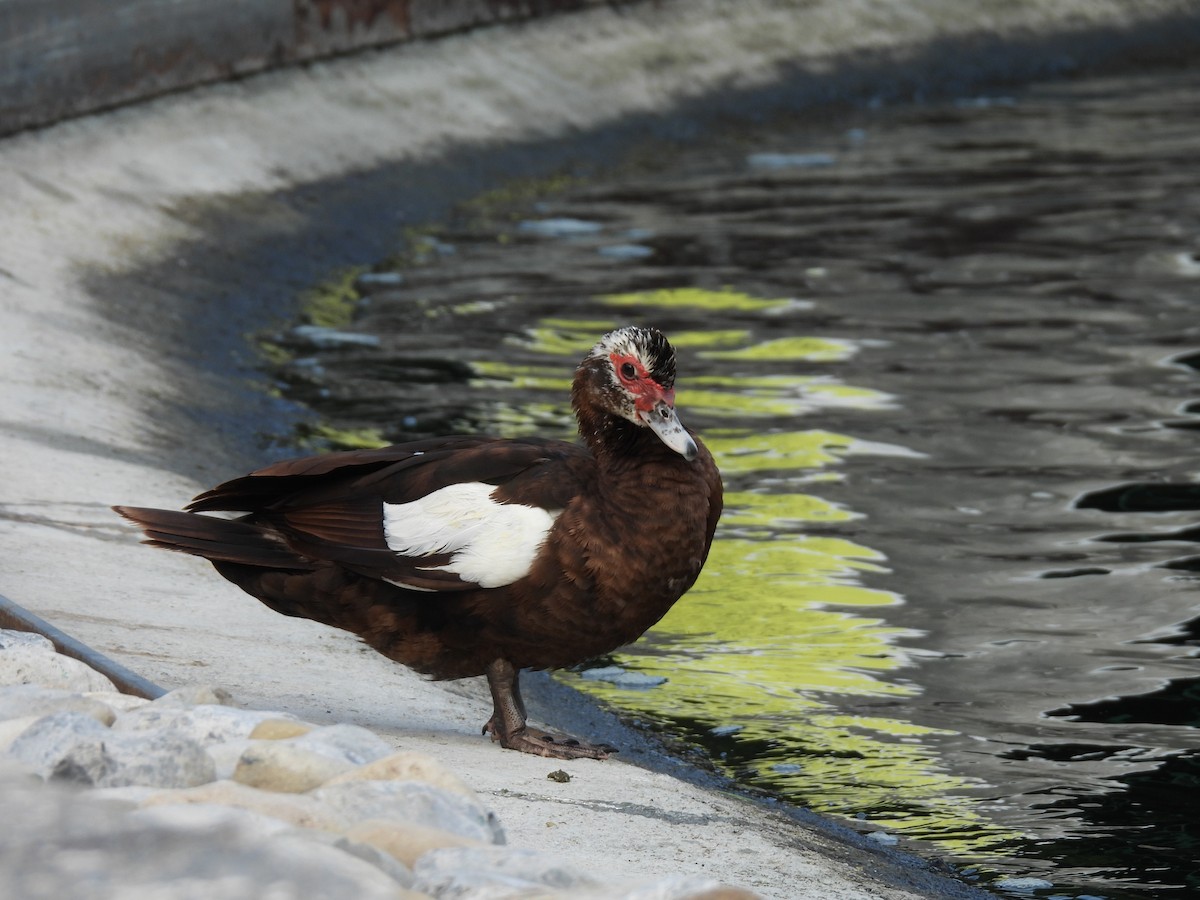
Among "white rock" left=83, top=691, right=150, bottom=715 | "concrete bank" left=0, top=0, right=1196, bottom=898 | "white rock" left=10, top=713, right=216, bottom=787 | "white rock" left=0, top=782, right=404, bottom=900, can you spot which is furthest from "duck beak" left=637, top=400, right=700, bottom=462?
"white rock" left=0, top=782, right=404, bottom=900

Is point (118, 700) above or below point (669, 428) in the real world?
below

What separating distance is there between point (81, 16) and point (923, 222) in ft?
A: 16.6

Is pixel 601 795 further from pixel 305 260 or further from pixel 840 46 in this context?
pixel 840 46

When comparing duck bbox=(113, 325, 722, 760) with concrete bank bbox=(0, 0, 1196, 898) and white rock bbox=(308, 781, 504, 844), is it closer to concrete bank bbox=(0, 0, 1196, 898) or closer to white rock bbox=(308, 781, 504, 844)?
concrete bank bbox=(0, 0, 1196, 898)

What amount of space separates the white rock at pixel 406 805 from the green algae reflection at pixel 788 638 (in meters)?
1.77

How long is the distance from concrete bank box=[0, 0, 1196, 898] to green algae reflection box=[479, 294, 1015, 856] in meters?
0.46

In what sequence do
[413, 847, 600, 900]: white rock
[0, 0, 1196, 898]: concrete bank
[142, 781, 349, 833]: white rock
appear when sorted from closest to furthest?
1. [413, 847, 600, 900]: white rock
2. [142, 781, 349, 833]: white rock
3. [0, 0, 1196, 898]: concrete bank

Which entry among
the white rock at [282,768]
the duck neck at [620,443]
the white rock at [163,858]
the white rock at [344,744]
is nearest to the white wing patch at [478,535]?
the duck neck at [620,443]

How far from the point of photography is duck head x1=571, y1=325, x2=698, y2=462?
16.9 feet

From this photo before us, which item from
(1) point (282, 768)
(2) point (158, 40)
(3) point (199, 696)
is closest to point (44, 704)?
(3) point (199, 696)

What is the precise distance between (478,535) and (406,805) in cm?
158

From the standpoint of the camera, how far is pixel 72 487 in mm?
6535

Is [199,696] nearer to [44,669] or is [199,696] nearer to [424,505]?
[44,669]

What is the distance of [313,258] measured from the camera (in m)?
11.0
